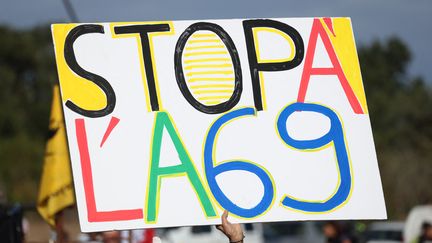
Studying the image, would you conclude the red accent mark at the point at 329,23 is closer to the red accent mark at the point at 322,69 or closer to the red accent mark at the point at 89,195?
the red accent mark at the point at 322,69

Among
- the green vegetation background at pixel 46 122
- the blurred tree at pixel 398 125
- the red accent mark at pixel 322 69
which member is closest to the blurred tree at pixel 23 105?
the green vegetation background at pixel 46 122

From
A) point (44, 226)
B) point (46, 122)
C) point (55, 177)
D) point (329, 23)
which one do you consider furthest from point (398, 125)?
point (329, 23)

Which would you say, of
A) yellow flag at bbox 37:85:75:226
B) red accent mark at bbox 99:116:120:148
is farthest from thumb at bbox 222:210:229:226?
yellow flag at bbox 37:85:75:226

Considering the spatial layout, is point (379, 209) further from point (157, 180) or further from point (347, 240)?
point (347, 240)

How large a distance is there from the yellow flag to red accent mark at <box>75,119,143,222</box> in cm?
570

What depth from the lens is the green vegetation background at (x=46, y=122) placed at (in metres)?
42.5

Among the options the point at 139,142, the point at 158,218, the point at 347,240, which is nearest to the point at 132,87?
the point at 139,142

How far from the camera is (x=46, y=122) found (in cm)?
5844

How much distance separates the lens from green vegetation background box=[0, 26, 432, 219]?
42.5m

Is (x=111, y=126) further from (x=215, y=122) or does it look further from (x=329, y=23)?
(x=329, y=23)

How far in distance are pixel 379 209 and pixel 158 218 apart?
1.19 m

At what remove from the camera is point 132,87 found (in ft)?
18.1

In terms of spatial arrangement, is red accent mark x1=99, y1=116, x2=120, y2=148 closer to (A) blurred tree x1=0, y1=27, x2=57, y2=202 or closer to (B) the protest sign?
(B) the protest sign

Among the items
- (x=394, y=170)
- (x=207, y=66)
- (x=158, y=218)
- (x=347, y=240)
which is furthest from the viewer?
(x=394, y=170)
